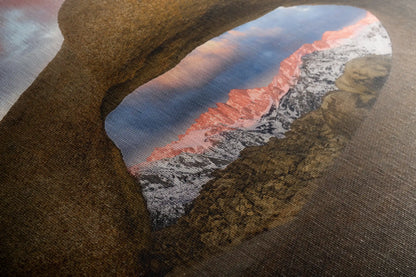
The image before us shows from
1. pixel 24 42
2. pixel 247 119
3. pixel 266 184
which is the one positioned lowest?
pixel 266 184

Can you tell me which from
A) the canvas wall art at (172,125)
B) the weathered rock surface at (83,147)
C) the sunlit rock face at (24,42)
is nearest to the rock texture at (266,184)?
the canvas wall art at (172,125)

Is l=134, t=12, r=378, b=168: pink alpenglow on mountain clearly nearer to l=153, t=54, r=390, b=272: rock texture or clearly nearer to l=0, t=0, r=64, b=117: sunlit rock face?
l=153, t=54, r=390, b=272: rock texture

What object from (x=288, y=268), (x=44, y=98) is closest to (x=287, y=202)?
(x=288, y=268)

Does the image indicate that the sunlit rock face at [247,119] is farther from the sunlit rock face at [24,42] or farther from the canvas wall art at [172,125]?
the sunlit rock face at [24,42]

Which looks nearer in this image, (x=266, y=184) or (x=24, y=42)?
(x=266, y=184)

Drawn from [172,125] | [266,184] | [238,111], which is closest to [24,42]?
[172,125]

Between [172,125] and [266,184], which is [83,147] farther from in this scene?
[266,184]

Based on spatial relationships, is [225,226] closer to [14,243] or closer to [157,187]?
[157,187]
